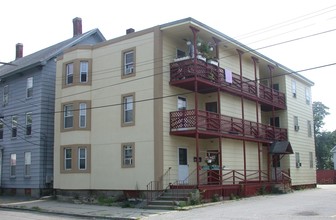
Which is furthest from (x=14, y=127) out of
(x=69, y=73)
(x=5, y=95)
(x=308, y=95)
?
(x=308, y=95)

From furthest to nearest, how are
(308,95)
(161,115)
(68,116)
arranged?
1. (308,95)
2. (68,116)
3. (161,115)

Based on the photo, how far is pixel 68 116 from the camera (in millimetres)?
28422

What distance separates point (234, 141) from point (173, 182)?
21.6 ft

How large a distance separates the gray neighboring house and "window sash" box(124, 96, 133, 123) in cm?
670

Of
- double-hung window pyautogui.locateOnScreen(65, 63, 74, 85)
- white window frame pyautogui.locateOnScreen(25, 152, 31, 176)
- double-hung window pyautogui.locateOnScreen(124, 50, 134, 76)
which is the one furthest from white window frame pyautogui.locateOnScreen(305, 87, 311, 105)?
white window frame pyautogui.locateOnScreen(25, 152, 31, 176)

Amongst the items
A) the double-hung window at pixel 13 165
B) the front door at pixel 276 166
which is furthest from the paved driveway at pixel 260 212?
the double-hung window at pixel 13 165

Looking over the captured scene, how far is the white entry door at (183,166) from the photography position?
81.6 ft

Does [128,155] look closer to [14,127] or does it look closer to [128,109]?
[128,109]

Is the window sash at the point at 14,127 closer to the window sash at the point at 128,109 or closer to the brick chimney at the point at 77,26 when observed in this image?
the brick chimney at the point at 77,26

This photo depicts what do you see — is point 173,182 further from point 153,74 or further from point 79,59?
point 79,59

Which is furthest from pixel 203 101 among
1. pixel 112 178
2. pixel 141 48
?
pixel 112 178

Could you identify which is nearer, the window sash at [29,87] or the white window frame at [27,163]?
the white window frame at [27,163]

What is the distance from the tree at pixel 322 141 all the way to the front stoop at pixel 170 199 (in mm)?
57560

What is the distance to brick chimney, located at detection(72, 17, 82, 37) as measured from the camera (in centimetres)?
3762
